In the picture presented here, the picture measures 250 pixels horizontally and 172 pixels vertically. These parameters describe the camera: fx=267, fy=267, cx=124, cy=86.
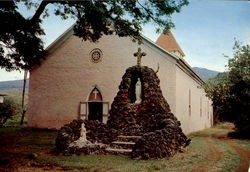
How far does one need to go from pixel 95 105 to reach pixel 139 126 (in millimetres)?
5302

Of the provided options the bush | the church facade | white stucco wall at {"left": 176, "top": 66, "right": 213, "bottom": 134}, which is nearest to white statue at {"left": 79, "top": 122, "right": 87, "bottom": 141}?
the bush

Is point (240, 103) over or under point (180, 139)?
over

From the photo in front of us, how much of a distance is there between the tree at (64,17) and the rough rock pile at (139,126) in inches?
81.2

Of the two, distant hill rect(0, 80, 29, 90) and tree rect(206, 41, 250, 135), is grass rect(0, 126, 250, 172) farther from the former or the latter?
tree rect(206, 41, 250, 135)

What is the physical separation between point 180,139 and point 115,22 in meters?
3.88

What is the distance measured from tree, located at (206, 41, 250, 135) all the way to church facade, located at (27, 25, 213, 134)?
1593 millimetres

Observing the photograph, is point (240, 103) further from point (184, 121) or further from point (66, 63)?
point (66, 63)

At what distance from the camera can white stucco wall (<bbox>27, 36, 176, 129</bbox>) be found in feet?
37.3

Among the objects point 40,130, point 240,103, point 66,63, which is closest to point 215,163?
point 240,103

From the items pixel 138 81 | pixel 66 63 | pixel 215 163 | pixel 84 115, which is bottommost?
pixel 215 163

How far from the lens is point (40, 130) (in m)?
10.8

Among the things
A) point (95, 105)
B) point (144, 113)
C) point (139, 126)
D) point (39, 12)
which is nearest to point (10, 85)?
point (39, 12)

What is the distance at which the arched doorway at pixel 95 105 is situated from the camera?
1304 cm

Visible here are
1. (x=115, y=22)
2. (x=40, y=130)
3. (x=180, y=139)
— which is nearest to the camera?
(x=115, y=22)
